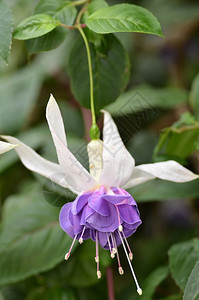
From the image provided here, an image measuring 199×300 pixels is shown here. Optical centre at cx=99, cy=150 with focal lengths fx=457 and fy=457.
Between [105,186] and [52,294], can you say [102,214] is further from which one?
[52,294]

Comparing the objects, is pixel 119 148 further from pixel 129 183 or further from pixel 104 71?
pixel 104 71

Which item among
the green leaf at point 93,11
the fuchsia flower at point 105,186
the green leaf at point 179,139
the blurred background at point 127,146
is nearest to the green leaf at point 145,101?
the blurred background at point 127,146

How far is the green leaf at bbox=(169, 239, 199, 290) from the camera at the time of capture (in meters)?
0.80

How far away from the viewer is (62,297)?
977 mm

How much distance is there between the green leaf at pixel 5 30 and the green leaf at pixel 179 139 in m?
0.35

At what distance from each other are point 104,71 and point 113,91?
0.15 ft

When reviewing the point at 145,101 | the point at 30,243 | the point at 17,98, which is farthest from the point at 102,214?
the point at 17,98

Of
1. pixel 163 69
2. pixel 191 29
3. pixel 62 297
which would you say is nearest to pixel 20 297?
pixel 62 297

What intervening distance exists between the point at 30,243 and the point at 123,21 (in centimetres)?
50

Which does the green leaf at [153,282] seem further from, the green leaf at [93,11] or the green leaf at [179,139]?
the green leaf at [93,11]

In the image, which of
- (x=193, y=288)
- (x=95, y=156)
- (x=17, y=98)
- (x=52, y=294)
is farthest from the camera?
(x=17, y=98)

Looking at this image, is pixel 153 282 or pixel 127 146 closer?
pixel 153 282

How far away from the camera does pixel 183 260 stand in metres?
0.82

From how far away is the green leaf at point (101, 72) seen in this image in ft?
2.88
